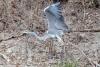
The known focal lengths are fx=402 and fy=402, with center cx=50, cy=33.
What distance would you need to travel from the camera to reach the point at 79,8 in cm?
680

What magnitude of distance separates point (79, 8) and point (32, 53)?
1.74 metres

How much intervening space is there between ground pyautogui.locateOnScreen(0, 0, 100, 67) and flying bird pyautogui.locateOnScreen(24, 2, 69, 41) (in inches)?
14.0

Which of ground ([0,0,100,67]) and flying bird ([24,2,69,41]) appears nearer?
flying bird ([24,2,69,41])

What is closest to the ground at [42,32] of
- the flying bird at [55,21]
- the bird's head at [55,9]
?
the flying bird at [55,21]

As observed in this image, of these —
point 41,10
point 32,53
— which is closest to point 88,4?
point 41,10

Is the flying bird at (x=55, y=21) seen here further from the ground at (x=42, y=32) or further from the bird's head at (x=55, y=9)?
the ground at (x=42, y=32)

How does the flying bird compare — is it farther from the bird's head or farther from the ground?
the ground

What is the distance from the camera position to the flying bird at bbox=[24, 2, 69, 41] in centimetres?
420

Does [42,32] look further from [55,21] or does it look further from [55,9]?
[55,9]

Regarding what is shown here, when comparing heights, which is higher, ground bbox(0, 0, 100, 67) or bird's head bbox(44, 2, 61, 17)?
bird's head bbox(44, 2, 61, 17)

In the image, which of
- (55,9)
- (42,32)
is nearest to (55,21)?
(55,9)

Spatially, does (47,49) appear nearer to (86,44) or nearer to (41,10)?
(86,44)

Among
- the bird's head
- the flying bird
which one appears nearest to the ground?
the flying bird

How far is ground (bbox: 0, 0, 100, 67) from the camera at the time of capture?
518 centimetres
